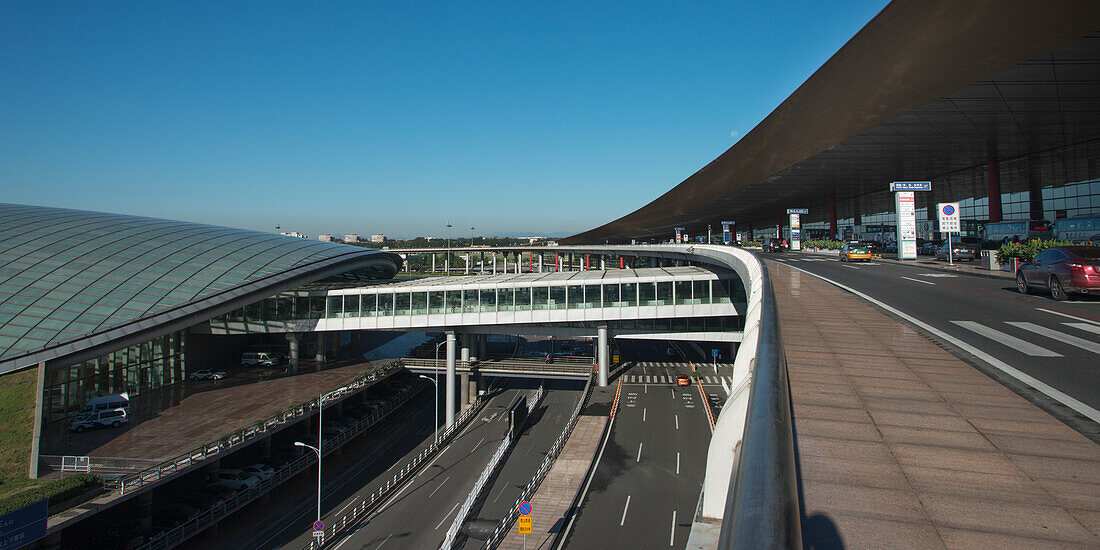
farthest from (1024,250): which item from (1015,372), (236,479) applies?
(236,479)

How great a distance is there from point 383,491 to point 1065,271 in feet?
85.7

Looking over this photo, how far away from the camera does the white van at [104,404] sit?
83.8ft

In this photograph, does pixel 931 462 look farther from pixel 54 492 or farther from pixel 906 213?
pixel 906 213

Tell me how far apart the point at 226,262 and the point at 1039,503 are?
40107 mm

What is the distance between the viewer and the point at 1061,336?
332 inches

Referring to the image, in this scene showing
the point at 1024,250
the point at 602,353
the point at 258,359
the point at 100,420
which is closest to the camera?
the point at 1024,250

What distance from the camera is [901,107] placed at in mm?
25484

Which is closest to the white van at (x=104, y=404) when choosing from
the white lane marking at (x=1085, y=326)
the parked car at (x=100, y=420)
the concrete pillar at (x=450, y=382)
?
the parked car at (x=100, y=420)

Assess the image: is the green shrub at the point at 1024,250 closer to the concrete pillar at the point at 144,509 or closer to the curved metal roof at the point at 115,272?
the concrete pillar at the point at 144,509

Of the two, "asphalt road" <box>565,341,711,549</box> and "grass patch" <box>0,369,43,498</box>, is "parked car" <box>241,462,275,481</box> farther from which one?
"asphalt road" <box>565,341,711,549</box>

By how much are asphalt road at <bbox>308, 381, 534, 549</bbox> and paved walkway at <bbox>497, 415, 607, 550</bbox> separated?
12.6 feet

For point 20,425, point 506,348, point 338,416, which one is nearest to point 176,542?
point 20,425

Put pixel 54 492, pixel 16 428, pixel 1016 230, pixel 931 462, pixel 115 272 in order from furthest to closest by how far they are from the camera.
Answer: pixel 1016 230, pixel 115 272, pixel 16 428, pixel 54 492, pixel 931 462

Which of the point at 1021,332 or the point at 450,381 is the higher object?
the point at 1021,332
